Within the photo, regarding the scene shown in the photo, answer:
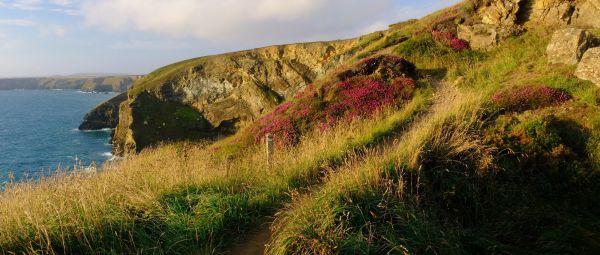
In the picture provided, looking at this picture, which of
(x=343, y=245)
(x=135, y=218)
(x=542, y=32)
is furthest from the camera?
(x=542, y=32)

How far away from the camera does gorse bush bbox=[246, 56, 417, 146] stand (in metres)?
17.5

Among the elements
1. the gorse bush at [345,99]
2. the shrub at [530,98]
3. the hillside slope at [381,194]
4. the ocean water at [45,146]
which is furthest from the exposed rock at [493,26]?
the ocean water at [45,146]

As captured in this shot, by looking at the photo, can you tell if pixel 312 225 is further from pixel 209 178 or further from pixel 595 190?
pixel 595 190

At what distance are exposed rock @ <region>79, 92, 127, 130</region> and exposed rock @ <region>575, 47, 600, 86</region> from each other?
77.6m

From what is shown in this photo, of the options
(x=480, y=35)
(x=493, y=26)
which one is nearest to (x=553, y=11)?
(x=493, y=26)

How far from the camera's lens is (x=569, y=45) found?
1462cm

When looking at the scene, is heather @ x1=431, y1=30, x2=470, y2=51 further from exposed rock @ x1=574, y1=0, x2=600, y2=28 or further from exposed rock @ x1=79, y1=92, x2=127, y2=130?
exposed rock @ x1=79, y1=92, x2=127, y2=130

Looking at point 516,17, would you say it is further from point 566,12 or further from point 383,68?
point 383,68

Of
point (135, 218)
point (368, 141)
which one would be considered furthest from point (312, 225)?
point (368, 141)

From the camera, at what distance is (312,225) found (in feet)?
18.9

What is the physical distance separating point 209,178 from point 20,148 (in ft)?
197

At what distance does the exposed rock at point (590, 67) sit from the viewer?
12.2 meters

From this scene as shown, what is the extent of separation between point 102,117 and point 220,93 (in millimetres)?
37184

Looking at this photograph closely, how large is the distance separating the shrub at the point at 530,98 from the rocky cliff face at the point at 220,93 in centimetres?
3332
